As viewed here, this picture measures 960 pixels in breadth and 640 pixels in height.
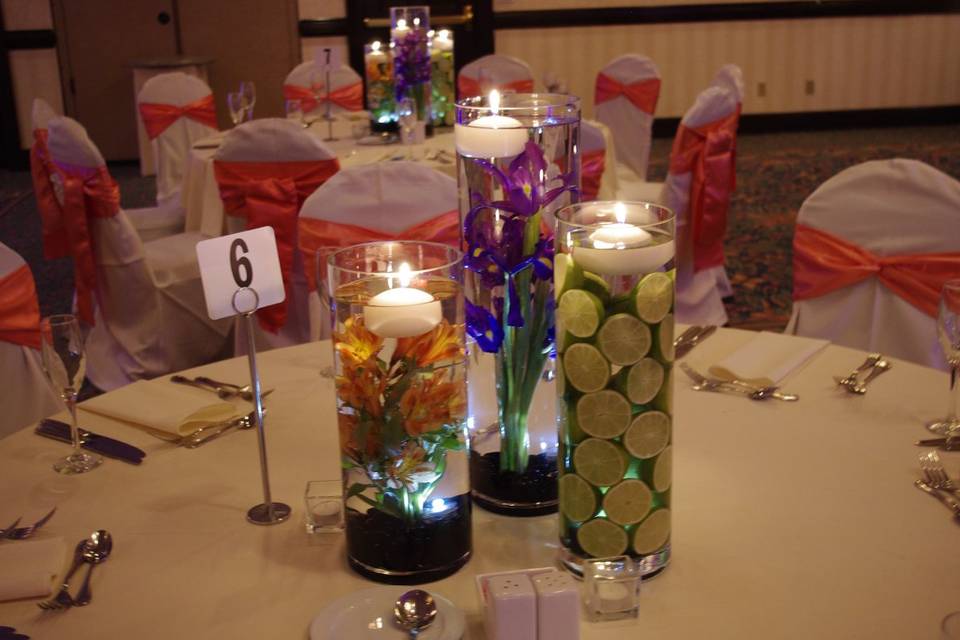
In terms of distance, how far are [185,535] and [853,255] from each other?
4.89ft

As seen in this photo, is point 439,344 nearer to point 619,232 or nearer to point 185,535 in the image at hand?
point 619,232

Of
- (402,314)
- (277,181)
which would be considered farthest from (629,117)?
(402,314)

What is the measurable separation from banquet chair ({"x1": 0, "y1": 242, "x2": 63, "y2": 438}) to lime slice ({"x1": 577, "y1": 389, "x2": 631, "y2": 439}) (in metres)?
1.44

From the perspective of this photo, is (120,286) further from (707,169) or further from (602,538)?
(602,538)

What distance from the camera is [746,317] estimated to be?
4.43 metres

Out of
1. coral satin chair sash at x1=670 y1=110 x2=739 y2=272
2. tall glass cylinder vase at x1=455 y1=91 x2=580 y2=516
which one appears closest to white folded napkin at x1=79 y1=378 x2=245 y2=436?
tall glass cylinder vase at x1=455 y1=91 x2=580 y2=516

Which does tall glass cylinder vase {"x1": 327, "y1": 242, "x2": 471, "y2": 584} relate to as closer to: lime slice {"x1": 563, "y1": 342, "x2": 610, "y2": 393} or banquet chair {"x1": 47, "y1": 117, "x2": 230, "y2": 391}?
lime slice {"x1": 563, "y1": 342, "x2": 610, "y2": 393}

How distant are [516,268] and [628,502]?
0.29 meters

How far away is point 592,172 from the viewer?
3.69 meters

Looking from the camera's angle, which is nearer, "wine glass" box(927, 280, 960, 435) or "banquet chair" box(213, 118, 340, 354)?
"wine glass" box(927, 280, 960, 435)

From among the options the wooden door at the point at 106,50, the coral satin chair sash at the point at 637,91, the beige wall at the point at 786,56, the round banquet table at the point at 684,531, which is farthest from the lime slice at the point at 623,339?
the beige wall at the point at 786,56

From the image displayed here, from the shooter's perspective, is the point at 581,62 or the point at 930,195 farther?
the point at 581,62

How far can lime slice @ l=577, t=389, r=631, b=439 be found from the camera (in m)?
1.12

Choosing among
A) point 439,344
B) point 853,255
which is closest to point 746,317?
point 853,255
